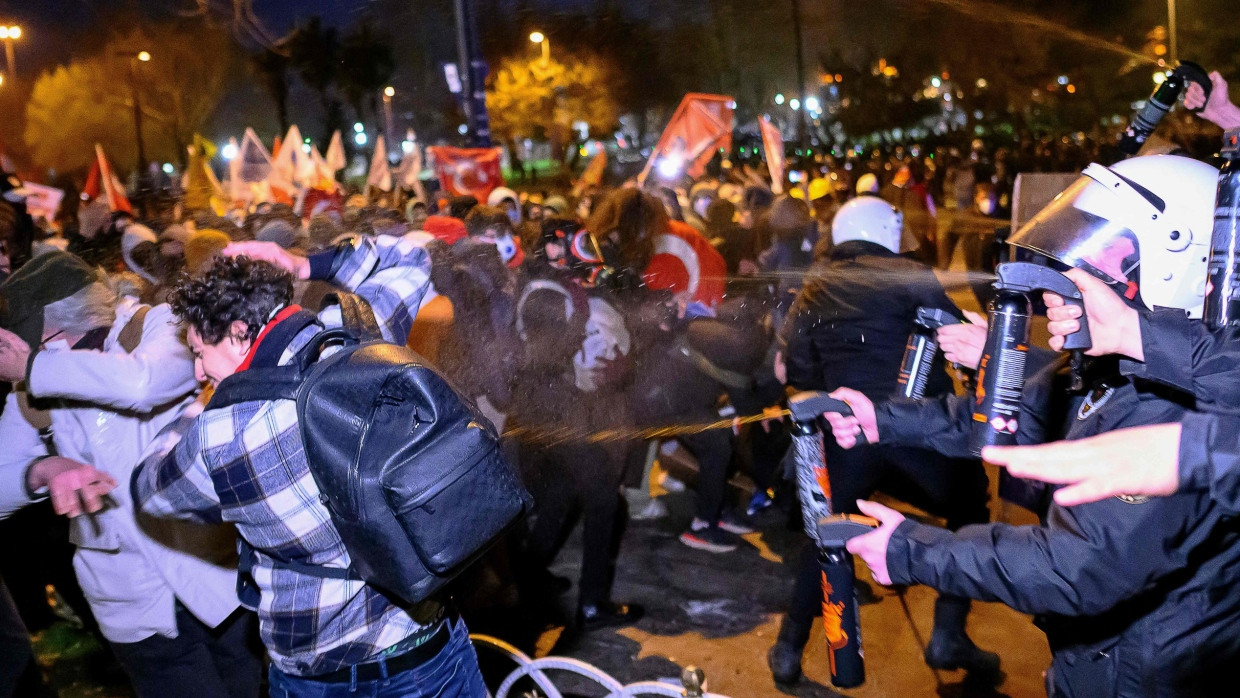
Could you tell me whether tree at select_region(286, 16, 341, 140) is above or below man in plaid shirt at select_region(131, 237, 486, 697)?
above

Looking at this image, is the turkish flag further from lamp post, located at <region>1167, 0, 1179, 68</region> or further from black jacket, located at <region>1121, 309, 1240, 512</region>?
lamp post, located at <region>1167, 0, 1179, 68</region>

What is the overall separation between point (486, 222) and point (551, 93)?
46.3ft

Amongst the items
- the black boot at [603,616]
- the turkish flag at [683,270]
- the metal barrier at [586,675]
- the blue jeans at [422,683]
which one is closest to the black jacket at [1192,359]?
the metal barrier at [586,675]

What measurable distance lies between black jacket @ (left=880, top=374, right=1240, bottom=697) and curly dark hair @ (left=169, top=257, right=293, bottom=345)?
5.63ft

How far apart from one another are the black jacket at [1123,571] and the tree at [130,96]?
13902mm

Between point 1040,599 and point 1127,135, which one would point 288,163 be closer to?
point 1127,135

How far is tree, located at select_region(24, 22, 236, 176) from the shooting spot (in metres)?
13.7

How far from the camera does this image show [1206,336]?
1661 mm

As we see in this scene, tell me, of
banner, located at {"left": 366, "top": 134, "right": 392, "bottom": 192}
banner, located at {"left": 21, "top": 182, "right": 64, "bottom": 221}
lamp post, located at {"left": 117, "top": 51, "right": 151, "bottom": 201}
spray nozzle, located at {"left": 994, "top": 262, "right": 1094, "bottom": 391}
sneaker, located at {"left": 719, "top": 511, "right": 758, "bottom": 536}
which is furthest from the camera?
lamp post, located at {"left": 117, "top": 51, "right": 151, "bottom": 201}

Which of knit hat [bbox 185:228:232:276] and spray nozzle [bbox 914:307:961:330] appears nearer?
spray nozzle [bbox 914:307:961:330]

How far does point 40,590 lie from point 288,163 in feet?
25.7

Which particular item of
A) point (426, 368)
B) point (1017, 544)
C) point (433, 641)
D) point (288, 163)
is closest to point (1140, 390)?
point (1017, 544)

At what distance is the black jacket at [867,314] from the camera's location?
12.8ft

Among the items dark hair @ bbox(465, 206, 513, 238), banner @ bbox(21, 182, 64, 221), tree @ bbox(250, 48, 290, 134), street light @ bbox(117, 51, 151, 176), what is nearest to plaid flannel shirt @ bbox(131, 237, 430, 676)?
dark hair @ bbox(465, 206, 513, 238)
